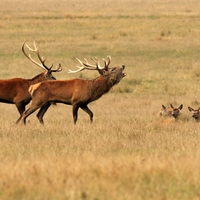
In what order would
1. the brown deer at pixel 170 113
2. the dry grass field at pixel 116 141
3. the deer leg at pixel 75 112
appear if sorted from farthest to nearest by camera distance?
1. the brown deer at pixel 170 113
2. the deer leg at pixel 75 112
3. the dry grass field at pixel 116 141

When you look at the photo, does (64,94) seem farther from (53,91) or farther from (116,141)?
(116,141)

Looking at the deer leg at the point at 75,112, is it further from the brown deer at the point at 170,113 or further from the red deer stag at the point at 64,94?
the brown deer at the point at 170,113

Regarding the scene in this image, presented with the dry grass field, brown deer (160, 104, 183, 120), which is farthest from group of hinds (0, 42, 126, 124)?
brown deer (160, 104, 183, 120)

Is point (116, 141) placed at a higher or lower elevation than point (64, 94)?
lower

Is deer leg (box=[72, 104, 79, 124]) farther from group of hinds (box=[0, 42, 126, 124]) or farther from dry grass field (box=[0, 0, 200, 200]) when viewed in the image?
dry grass field (box=[0, 0, 200, 200])

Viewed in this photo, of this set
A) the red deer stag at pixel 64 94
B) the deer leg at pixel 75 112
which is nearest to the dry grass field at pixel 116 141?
the deer leg at pixel 75 112

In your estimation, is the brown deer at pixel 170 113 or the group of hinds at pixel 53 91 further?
the brown deer at pixel 170 113

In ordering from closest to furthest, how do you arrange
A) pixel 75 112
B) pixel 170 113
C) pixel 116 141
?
pixel 116 141 → pixel 75 112 → pixel 170 113

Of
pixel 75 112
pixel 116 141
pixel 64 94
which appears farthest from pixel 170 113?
pixel 116 141

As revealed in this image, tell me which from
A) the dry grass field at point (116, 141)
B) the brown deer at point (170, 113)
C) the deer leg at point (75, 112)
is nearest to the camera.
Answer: the dry grass field at point (116, 141)

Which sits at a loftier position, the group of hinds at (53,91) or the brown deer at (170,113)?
the group of hinds at (53,91)

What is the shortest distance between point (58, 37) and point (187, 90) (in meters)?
14.9

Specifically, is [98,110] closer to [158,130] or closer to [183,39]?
[158,130]

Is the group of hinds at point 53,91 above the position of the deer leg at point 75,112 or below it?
above
